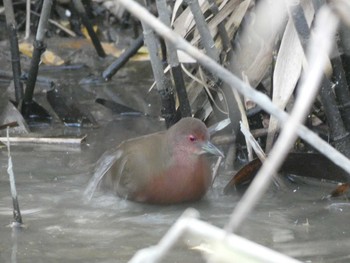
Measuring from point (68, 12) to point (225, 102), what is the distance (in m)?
4.22

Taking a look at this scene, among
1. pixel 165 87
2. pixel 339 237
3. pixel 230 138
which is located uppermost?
pixel 165 87

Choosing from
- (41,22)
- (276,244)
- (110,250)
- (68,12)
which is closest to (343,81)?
(276,244)

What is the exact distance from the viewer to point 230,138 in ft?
18.2

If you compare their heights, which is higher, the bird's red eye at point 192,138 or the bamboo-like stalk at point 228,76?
the bamboo-like stalk at point 228,76

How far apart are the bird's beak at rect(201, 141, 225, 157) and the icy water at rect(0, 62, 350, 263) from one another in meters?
0.24

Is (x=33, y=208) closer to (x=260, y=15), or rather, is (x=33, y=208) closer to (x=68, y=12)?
(x=260, y=15)

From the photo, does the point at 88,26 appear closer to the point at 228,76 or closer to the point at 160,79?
the point at 160,79

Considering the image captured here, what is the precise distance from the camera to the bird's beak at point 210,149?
5.07 metres

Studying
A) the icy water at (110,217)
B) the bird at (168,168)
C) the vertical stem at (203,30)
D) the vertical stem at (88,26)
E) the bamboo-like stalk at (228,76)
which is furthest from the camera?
the vertical stem at (88,26)

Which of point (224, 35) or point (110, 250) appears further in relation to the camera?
point (224, 35)

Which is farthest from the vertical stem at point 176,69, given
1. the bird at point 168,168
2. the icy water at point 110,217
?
the icy water at point 110,217

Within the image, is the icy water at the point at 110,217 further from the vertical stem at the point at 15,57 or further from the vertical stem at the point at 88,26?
the vertical stem at the point at 88,26

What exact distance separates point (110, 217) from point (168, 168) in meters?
0.51

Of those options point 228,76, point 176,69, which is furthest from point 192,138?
point 228,76
